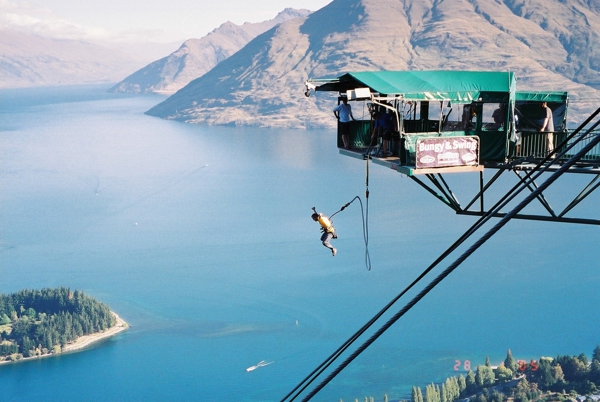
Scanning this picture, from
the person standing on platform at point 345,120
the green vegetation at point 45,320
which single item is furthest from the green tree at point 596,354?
the person standing on platform at point 345,120

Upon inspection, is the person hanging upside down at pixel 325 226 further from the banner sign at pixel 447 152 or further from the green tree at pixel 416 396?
the green tree at pixel 416 396

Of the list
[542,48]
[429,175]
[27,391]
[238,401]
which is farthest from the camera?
[542,48]

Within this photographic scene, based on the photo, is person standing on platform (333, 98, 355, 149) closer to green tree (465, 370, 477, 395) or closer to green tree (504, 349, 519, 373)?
green tree (465, 370, 477, 395)

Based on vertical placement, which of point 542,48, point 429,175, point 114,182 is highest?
point 542,48

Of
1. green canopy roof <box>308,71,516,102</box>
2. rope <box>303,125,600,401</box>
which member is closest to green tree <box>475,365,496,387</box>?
green canopy roof <box>308,71,516,102</box>

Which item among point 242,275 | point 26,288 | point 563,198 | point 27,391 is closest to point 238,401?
point 27,391

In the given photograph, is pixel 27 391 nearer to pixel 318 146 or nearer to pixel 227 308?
pixel 227 308
